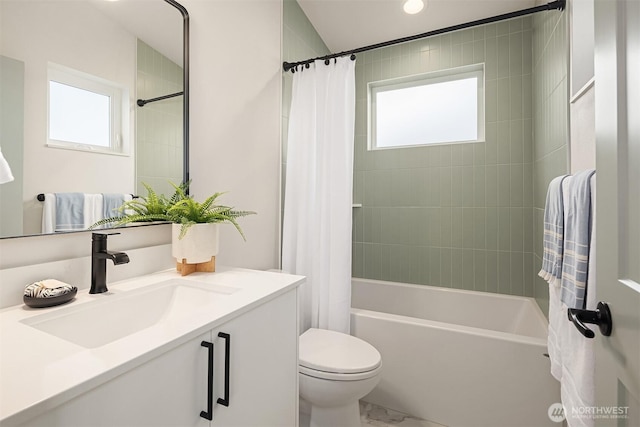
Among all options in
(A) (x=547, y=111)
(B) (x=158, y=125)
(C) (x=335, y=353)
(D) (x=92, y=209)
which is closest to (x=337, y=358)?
(C) (x=335, y=353)

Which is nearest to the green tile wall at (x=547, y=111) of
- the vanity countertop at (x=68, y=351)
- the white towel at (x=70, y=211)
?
the vanity countertop at (x=68, y=351)

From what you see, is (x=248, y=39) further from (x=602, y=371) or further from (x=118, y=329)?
(x=602, y=371)

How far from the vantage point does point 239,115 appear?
1.74m

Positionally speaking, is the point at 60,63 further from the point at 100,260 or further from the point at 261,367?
the point at 261,367

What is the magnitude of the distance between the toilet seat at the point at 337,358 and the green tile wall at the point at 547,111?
1.16 metres

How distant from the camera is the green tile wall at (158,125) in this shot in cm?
122

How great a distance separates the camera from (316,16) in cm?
243

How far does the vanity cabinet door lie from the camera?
0.83 metres

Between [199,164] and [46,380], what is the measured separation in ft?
3.64

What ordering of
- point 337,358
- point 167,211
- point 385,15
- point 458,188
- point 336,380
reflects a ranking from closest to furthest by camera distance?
1. point 167,211
2. point 336,380
3. point 337,358
4. point 385,15
5. point 458,188

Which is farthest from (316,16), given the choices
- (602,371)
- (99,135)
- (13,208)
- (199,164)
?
(602,371)

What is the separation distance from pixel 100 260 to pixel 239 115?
1052 millimetres

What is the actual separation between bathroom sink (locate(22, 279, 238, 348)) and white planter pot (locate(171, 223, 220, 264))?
10 cm
